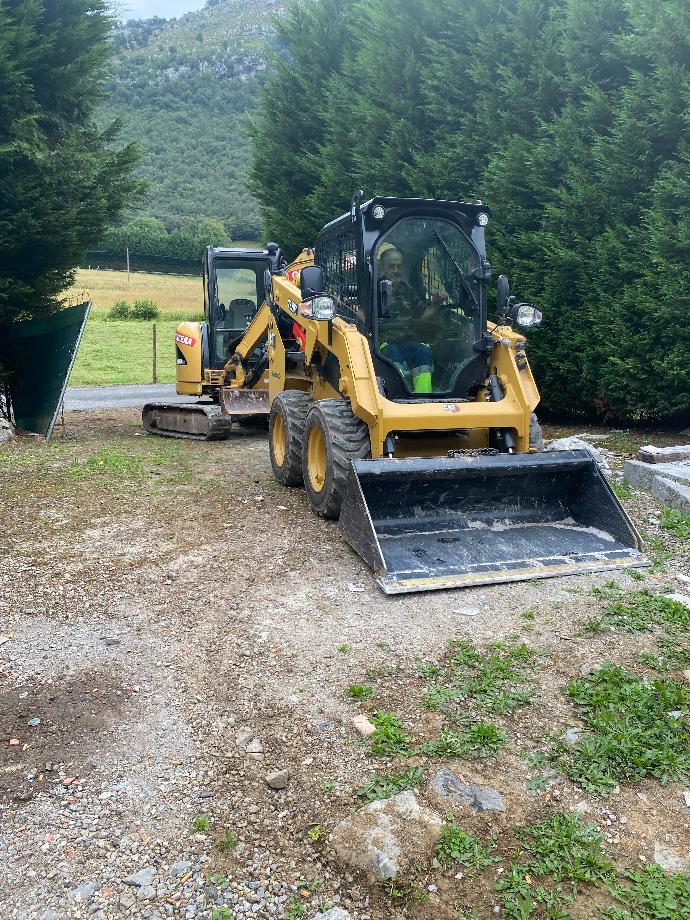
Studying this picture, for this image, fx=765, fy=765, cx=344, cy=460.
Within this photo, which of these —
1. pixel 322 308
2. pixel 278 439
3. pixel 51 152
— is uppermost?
pixel 51 152

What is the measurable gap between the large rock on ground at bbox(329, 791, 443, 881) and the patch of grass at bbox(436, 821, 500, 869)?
3 centimetres

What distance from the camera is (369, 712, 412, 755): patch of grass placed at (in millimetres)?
3117

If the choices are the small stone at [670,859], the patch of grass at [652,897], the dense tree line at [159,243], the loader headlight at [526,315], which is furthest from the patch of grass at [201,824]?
the dense tree line at [159,243]

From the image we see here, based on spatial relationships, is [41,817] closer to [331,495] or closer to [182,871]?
[182,871]

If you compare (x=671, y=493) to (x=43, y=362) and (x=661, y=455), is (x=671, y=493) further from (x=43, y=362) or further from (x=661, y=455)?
(x=43, y=362)

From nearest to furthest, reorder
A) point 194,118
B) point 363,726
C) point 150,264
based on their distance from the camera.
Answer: point 363,726, point 150,264, point 194,118

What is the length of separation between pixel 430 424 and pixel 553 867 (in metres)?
3.77

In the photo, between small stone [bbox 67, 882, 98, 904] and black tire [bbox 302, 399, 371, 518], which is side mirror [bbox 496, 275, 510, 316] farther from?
small stone [bbox 67, 882, 98, 904]

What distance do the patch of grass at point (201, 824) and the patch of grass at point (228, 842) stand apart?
0.25 feet

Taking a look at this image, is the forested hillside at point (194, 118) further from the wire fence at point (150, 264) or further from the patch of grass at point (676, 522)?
the patch of grass at point (676, 522)

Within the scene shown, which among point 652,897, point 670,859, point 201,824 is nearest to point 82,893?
point 201,824

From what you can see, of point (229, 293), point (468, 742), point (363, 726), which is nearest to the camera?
point (468, 742)

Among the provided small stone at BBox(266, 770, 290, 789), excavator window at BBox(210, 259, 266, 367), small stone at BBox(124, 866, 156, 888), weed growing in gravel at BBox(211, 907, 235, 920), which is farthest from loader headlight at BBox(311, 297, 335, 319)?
excavator window at BBox(210, 259, 266, 367)

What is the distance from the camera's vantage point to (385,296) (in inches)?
242
